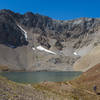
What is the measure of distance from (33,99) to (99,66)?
2125 centimetres

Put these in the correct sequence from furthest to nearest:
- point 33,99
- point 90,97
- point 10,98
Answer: point 90,97 → point 33,99 → point 10,98

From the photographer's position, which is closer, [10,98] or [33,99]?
[10,98]

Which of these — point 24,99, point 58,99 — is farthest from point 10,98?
point 58,99

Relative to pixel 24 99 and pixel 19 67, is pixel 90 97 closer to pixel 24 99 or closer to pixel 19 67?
pixel 24 99

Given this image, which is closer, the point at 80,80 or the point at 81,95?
the point at 81,95

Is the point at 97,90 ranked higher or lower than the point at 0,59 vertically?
lower

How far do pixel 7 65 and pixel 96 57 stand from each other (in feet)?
391

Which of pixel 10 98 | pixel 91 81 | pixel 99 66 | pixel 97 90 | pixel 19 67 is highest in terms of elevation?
pixel 19 67

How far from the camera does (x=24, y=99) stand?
10164 millimetres

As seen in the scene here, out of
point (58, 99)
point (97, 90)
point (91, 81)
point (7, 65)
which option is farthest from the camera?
point (7, 65)

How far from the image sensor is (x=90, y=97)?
16.3 meters

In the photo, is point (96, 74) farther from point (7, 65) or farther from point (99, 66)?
point (7, 65)

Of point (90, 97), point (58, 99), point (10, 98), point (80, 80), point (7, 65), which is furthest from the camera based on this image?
point (7, 65)

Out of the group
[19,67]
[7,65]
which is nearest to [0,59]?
[7,65]
